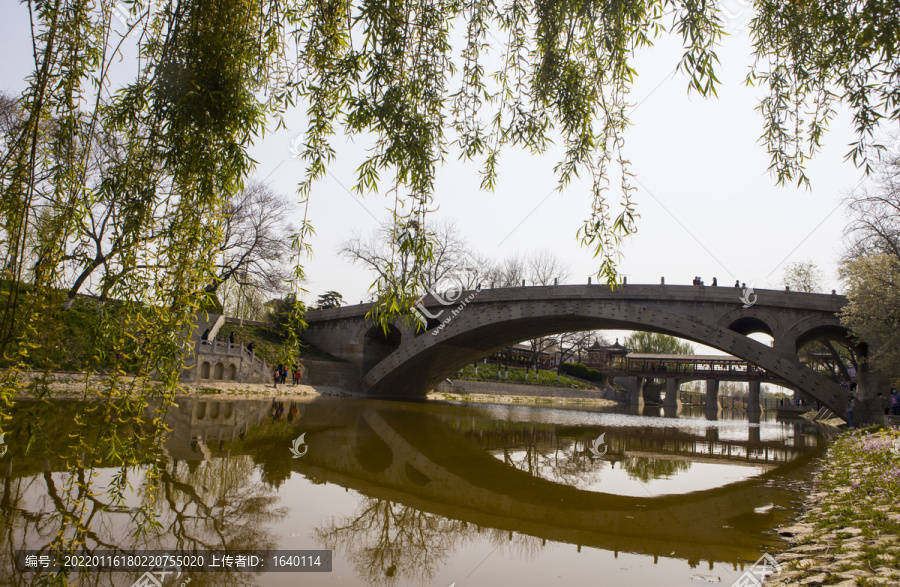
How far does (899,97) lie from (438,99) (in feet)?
7.88

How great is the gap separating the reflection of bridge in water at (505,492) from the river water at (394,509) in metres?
0.04

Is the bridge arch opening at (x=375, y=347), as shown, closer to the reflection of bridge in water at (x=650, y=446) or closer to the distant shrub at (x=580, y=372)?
the reflection of bridge in water at (x=650, y=446)

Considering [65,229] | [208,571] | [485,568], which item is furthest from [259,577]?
[65,229]

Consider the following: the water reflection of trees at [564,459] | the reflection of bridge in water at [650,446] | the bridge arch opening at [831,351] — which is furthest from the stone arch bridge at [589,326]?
the water reflection of trees at [564,459]

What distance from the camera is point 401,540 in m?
4.66

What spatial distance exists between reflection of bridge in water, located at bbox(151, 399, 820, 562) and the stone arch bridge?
7904 mm

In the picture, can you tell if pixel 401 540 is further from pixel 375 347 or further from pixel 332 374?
pixel 375 347

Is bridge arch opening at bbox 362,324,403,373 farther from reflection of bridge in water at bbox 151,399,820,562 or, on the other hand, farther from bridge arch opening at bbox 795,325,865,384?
bridge arch opening at bbox 795,325,865,384

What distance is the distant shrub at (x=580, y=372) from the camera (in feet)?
198

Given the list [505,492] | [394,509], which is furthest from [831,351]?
[394,509]

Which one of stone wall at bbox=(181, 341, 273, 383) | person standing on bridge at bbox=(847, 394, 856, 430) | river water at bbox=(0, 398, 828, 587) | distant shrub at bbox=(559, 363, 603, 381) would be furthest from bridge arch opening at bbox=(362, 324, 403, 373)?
distant shrub at bbox=(559, 363, 603, 381)

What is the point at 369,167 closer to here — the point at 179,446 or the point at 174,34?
the point at 174,34

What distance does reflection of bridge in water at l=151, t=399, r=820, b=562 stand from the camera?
5355 millimetres

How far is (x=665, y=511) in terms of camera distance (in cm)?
657
